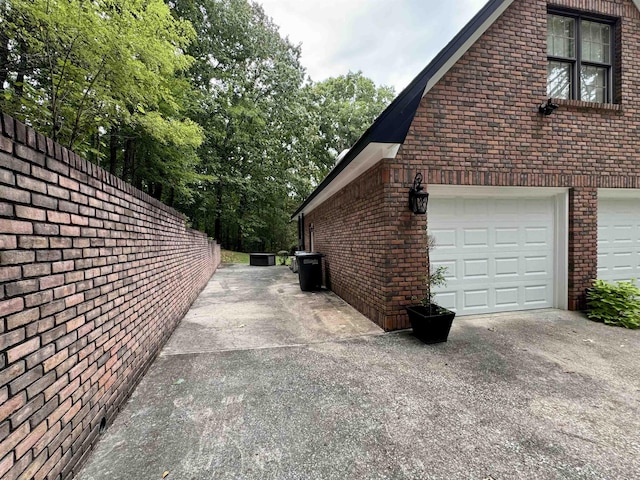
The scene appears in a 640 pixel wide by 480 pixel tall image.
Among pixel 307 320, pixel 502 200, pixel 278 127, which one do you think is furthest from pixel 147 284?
pixel 278 127

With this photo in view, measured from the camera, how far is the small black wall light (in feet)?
14.7

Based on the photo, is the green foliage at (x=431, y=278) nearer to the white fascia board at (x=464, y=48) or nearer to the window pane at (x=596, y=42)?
the white fascia board at (x=464, y=48)

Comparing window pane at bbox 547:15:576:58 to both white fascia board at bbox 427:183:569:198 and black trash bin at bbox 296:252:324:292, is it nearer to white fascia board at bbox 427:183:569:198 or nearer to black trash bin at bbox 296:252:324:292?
white fascia board at bbox 427:183:569:198

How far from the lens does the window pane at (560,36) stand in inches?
192

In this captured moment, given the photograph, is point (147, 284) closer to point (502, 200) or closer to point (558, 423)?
point (558, 423)

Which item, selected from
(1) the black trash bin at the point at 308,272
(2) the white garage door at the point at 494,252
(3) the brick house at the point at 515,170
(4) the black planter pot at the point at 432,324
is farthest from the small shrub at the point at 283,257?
(4) the black planter pot at the point at 432,324

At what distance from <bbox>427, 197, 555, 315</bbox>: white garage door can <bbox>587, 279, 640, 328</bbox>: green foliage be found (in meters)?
0.59

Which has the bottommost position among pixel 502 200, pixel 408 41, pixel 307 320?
pixel 307 320

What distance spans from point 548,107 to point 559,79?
1.01 m

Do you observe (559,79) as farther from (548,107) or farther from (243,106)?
(243,106)

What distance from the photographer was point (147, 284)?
128 inches

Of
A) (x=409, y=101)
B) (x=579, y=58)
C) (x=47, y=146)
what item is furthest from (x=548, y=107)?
(x=47, y=146)

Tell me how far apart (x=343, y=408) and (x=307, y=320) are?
2560 millimetres

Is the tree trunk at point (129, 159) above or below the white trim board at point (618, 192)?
above
